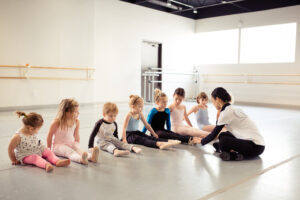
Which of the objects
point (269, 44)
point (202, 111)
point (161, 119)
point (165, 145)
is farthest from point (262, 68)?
point (165, 145)

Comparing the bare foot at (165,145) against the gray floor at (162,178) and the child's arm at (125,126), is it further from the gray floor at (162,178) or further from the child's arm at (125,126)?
the child's arm at (125,126)

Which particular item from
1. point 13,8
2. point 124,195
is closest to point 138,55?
point 13,8

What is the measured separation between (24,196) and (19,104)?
13.9 feet

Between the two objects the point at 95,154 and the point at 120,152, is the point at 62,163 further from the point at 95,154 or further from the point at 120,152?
the point at 120,152

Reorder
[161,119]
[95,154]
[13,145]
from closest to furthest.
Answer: [13,145] < [95,154] < [161,119]

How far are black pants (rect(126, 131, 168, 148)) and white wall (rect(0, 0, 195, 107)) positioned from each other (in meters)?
3.43

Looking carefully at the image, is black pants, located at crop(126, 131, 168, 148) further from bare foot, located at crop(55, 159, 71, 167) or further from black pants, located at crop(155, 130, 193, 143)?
bare foot, located at crop(55, 159, 71, 167)

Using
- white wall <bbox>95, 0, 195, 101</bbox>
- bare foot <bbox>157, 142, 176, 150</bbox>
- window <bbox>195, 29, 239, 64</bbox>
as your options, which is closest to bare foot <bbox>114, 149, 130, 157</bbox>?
bare foot <bbox>157, 142, 176, 150</bbox>

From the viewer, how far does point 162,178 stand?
1.64 meters

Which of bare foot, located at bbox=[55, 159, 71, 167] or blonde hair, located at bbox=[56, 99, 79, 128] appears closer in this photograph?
bare foot, located at bbox=[55, 159, 71, 167]

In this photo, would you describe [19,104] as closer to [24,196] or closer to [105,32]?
[105,32]

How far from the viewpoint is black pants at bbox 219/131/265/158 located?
6.82ft

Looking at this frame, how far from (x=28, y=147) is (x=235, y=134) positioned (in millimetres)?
1570

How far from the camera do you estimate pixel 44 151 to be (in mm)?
1928
